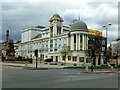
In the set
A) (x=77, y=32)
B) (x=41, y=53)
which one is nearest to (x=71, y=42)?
(x=77, y=32)

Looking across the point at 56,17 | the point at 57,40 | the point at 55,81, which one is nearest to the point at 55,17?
the point at 56,17

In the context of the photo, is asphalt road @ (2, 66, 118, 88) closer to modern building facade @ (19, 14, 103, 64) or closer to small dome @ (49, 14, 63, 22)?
modern building facade @ (19, 14, 103, 64)

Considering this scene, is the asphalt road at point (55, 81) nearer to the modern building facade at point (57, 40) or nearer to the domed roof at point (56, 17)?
the modern building facade at point (57, 40)

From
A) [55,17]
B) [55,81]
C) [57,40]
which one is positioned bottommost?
[55,81]

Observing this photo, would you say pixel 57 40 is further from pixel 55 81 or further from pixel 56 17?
pixel 55 81

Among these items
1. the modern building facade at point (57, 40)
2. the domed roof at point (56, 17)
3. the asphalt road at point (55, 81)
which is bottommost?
the asphalt road at point (55, 81)

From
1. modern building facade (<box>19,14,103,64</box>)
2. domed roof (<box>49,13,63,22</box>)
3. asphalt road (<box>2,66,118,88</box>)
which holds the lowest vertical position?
asphalt road (<box>2,66,118,88</box>)

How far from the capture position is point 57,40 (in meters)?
123

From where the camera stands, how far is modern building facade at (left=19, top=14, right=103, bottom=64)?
10850cm

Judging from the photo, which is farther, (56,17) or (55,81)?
(56,17)

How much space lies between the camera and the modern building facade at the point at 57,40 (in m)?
108

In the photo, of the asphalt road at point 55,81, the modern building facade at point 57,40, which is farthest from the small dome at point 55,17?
the asphalt road at point 55,81

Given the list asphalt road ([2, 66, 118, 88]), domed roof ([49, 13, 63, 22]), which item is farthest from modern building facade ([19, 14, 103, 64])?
asphalt road ([2, 66, 118, 88])

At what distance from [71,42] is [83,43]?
18.8 feet
